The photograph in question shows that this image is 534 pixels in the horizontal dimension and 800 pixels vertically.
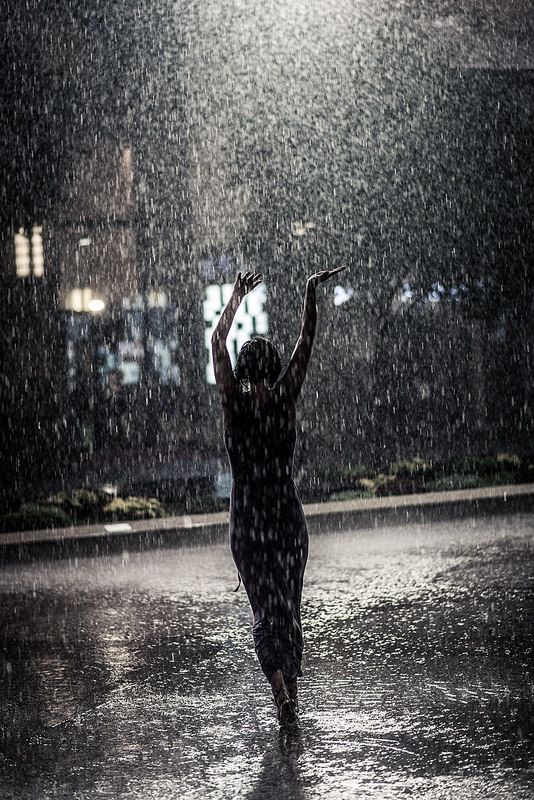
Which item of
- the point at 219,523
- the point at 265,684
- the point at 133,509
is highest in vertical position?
the point at 133,509

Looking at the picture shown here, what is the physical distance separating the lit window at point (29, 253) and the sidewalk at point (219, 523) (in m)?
14.2

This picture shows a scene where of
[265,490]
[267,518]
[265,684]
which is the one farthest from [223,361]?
[265,684]

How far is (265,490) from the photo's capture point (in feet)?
18.0

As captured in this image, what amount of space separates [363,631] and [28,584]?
11.9 ft

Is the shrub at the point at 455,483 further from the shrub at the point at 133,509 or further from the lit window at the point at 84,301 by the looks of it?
the lit window at the point at 84,301

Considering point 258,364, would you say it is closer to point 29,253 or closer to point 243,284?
point 243,284

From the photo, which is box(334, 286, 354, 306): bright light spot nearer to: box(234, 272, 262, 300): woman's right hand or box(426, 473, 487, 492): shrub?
box(426, 473, 487, 492): shrub

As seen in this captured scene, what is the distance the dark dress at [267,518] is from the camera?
542cm

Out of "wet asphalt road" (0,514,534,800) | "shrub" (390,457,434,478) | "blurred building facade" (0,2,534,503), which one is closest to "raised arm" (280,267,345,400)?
"wet asphalt road" (0,514,534,800)

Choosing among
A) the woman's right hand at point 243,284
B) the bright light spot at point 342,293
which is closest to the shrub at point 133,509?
the woman's right hand at point 243,284

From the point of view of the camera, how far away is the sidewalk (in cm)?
1155

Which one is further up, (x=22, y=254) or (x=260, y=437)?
(x=22, y=254)

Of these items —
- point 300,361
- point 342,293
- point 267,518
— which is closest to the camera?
point 267,518

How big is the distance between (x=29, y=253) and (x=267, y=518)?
21545 millimetres
